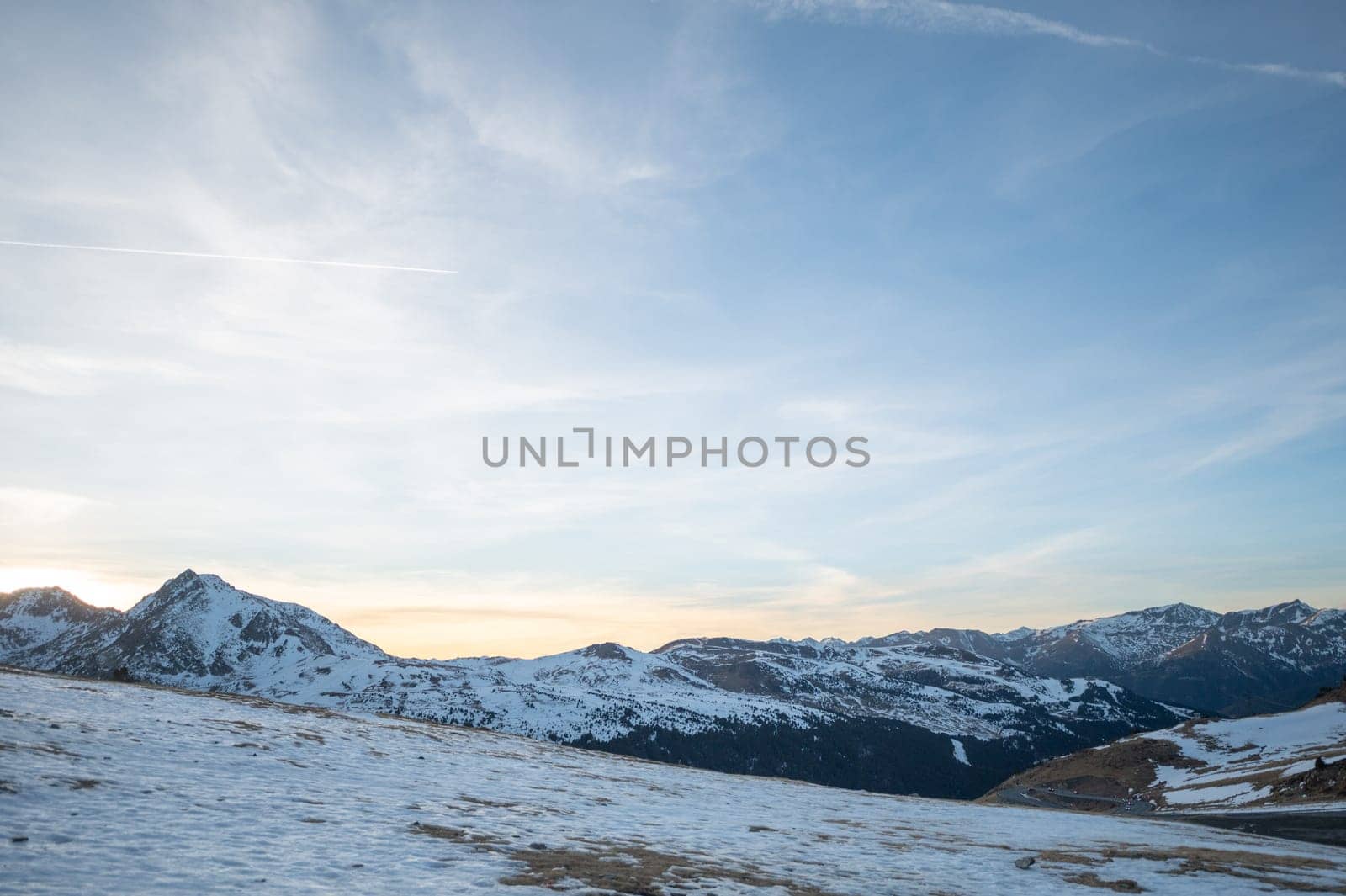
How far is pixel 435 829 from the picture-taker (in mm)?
19047

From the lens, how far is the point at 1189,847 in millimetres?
28406

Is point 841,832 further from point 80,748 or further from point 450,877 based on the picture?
point 80,748

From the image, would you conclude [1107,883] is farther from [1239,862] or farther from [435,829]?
[435,829]

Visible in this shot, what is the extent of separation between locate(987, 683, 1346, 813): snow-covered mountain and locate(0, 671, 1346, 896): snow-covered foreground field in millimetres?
48709

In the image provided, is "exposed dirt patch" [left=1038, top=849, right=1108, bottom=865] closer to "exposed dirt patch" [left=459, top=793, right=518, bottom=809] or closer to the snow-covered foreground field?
the snow-covered foreground field

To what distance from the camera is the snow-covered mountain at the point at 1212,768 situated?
71312mm

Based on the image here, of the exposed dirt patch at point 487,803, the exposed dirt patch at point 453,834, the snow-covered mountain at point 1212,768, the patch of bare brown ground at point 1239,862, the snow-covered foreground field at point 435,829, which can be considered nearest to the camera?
the snow-covered foreground field at point 435,829

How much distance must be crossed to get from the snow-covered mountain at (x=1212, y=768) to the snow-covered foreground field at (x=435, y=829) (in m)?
48.7

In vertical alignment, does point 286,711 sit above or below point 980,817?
above

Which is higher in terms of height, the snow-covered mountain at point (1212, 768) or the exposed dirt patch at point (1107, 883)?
the exposed dirt patch at point (1107, 883)

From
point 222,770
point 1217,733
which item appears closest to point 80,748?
point 222,770

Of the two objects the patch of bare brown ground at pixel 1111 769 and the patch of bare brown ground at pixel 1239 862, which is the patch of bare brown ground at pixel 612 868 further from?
the patch of bare brown ground at pixel 1111 769

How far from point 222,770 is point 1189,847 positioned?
34341 mm

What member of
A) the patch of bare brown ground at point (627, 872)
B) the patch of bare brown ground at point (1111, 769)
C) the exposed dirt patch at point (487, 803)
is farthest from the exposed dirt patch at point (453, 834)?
the patch of bare brown ground at point (1111, 769)
